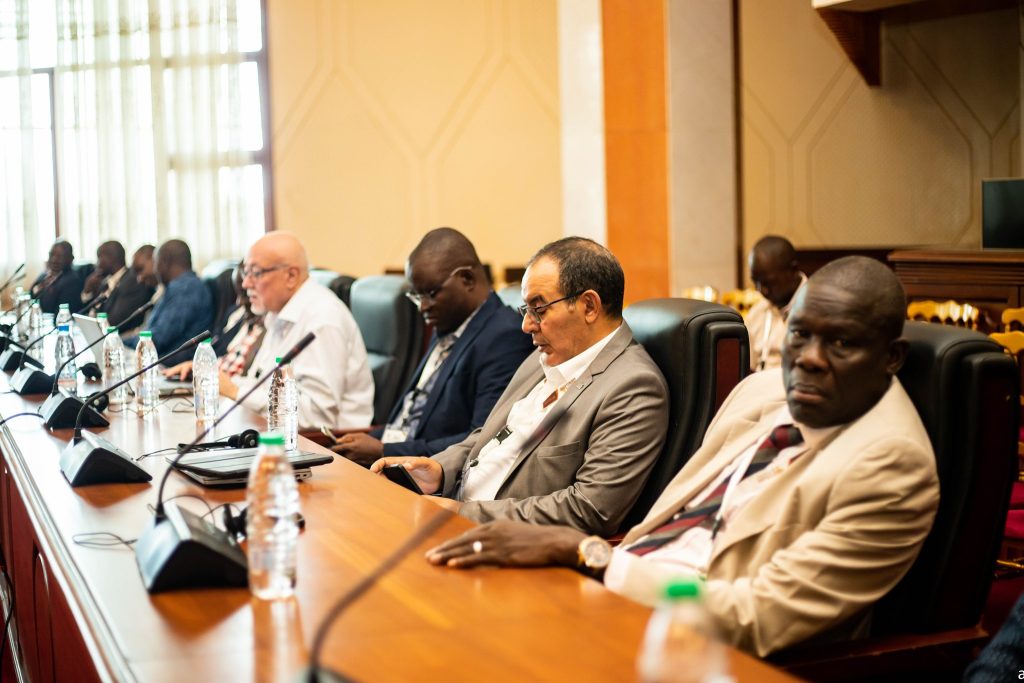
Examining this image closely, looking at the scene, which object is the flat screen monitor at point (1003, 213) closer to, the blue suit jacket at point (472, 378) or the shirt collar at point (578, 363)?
the blue suit jacket at point (472, 378)

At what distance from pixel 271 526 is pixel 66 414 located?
71.1 inches

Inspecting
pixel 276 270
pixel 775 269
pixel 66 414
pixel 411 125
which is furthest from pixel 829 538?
pixel 411 125

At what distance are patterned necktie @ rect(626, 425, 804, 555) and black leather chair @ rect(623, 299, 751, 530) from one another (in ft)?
1.05

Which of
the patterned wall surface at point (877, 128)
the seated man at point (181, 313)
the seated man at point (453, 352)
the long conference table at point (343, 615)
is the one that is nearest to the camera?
the long conference table at point (343, 615)

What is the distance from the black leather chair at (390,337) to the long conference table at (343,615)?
1.89 meters

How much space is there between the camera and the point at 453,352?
3.39 metres

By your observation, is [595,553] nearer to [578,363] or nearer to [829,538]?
[829,538]

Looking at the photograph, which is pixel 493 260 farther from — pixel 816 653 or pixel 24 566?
pixel 816 653

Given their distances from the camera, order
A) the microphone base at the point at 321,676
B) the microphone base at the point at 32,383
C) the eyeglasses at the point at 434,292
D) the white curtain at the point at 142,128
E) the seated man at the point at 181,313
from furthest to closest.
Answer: the white curtain at the point at 142,128 → the seated man at the point at 181,313 → the microphone base at the point at 32,383 → the eyeglasses at the point at 434,292 → the microphone base at the point at 321,676

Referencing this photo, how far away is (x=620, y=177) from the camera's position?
6691 millimetres

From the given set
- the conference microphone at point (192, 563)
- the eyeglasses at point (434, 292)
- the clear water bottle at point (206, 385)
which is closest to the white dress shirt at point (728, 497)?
the conference microphone at point (192, 563)

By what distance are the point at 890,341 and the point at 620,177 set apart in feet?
16.2

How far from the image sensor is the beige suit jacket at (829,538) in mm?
1682

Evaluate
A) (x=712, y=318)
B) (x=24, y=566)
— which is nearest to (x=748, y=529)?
(x=712, y=318)
